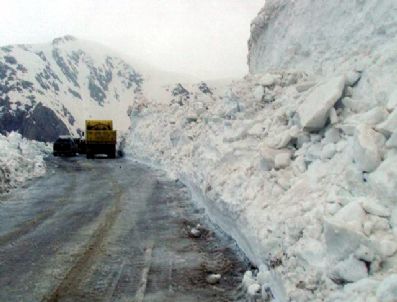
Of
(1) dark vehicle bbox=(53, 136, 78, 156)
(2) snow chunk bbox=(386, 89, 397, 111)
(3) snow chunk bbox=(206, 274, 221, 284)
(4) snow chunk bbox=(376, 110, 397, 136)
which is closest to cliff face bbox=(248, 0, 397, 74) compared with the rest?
(2) snow chunk bbox=(386, 89, 397, 111)

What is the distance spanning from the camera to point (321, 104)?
30.2 feet

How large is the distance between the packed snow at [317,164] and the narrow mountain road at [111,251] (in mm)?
698

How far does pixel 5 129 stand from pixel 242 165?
186732 millimetres

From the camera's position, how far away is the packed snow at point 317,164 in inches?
227

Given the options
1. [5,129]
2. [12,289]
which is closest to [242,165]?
[12,289]

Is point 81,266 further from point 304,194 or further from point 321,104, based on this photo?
point 321,104

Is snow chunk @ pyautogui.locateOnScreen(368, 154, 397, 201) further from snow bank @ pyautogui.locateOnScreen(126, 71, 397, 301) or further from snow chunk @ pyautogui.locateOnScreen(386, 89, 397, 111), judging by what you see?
snow chunk @ pyautogui.locateOnScreen(386, 89, 397, 111)

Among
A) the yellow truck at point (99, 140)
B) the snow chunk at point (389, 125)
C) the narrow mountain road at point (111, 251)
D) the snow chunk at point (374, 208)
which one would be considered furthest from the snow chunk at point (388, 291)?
the yellow truck at point (99, 140)

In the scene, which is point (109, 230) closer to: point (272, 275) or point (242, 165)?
point (242, 165)

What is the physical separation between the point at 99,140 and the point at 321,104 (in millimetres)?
34542

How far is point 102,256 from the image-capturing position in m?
9.45

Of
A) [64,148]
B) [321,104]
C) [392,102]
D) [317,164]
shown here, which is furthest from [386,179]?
[64,148]

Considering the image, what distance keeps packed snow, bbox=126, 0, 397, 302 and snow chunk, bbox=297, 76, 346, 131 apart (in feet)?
0.06

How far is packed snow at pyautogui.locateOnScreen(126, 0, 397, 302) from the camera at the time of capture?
227 inches
